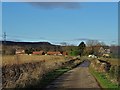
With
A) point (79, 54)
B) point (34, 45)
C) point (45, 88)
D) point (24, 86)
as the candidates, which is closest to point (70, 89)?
point (45, 88)

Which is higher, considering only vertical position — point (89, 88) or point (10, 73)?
point (10, 73)

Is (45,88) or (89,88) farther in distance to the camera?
(89,88)

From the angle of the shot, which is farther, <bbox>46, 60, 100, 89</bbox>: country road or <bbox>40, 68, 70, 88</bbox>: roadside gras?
<bbox>46, 60, 100, 89</bbox>: country road

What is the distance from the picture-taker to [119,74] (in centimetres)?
1727

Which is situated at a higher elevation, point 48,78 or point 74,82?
point 48,78

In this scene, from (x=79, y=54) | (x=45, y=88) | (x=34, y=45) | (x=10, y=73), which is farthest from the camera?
(x=79, y=54)

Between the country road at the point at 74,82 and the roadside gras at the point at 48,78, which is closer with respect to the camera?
the roadside gras at the point at 48,78

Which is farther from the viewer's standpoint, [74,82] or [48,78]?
[48,78]

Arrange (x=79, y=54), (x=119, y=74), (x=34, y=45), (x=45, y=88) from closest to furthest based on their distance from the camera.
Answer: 1. (x=45, y=88)
2. (x=119, y=74)
3. (x=34, y=45)
4. (x=79, y=54)

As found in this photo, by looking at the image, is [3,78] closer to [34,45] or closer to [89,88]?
[89,88]

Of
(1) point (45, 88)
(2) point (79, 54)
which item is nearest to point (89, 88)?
(1) point (45, 88)

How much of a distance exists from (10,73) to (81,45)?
88784mm

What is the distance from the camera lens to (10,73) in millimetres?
12352

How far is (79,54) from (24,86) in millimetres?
87427
